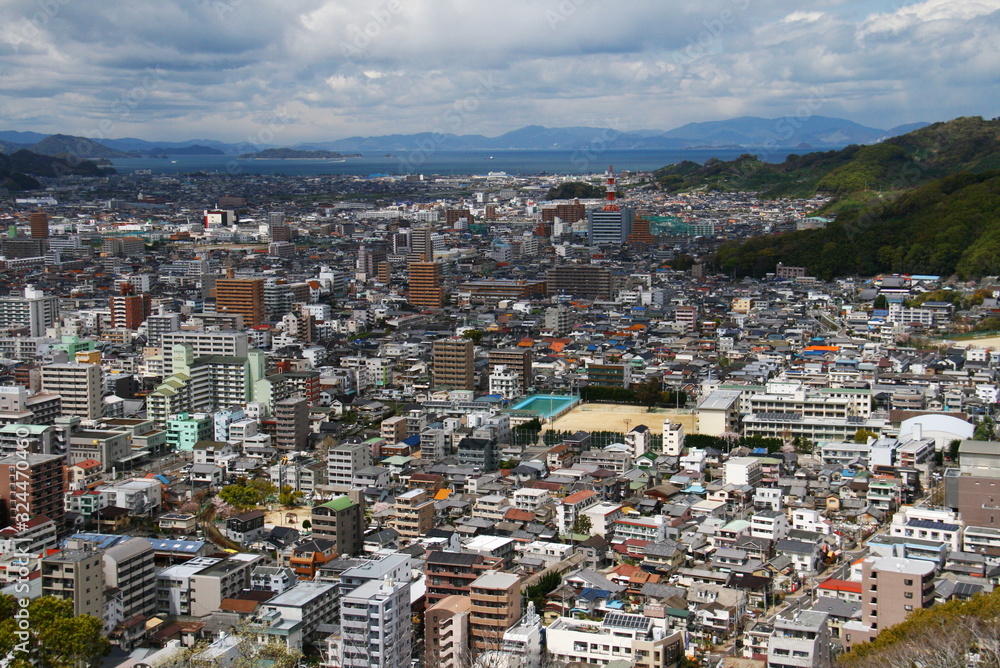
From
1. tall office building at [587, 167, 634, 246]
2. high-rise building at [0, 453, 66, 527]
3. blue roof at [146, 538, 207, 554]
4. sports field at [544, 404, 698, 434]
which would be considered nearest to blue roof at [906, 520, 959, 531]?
sports field at [544, 404, 698, 434]

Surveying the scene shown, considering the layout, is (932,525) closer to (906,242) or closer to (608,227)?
(906,242)

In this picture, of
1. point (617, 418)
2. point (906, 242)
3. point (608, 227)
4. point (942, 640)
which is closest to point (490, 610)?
point (942, 640)

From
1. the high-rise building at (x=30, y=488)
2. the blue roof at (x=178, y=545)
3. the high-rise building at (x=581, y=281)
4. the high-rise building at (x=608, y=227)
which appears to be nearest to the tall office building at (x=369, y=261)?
the high-rise building at (x=581, y=281)

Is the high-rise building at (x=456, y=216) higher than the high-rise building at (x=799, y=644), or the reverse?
the high-rise building at (x=456, y=216)

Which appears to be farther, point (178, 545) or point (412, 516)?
point (412, 516)

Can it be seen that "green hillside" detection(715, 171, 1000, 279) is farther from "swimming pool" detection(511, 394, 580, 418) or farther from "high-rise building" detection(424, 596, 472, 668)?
"high-rise building" detection(424, 596, 472, 668)

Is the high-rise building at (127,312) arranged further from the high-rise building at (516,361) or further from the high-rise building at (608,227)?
the high-rise building at (608,227)

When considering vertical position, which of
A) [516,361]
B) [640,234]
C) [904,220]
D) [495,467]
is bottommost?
[495,467]

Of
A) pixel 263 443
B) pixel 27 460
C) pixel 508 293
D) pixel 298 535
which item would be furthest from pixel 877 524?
pixel 508 293
